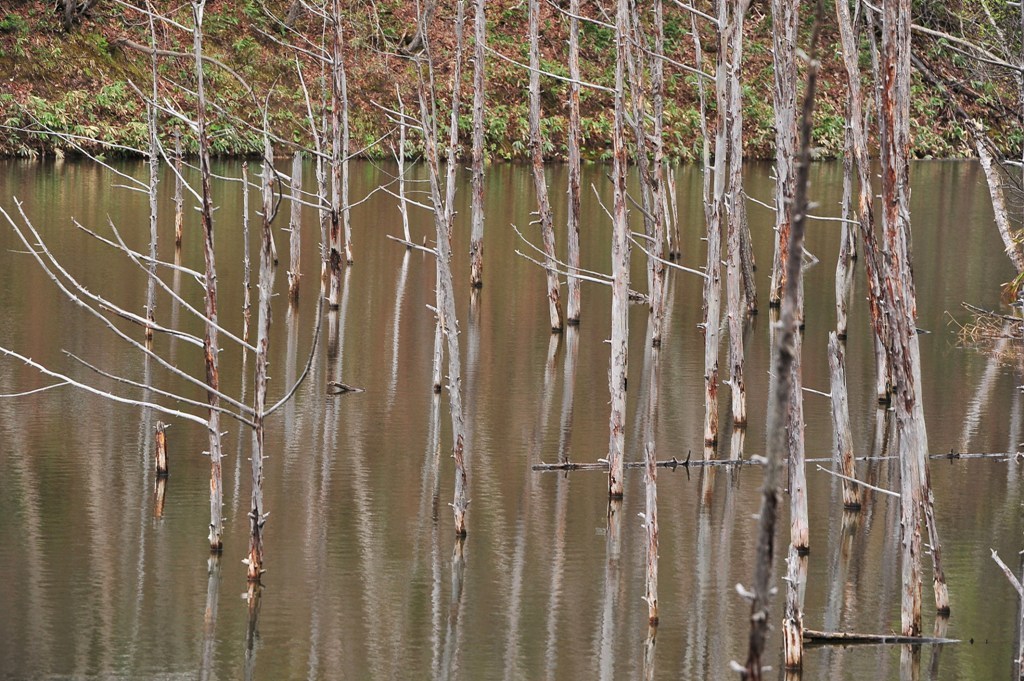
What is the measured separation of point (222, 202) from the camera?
98.9 ft

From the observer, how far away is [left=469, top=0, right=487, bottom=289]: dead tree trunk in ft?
60.3

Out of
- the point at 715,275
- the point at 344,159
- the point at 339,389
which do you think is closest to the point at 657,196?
the point at 344,159

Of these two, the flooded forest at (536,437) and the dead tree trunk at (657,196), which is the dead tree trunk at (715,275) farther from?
the dead tree trunk at (657,196)

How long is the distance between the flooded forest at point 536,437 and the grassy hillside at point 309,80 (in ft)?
37.5

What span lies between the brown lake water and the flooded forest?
0.04 m

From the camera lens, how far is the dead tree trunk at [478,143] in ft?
60.3

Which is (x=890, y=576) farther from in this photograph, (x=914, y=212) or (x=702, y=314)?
(x=914, y=212)

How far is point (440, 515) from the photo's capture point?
11125 millimetres

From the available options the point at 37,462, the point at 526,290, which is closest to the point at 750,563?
the point at 37,462

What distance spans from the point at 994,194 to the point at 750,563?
30.4 feet

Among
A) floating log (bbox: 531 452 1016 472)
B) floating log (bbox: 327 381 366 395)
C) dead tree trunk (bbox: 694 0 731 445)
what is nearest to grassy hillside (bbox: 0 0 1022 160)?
floating log (bbox: 327 381 366 395)

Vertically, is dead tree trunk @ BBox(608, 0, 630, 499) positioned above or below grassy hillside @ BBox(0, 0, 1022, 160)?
below

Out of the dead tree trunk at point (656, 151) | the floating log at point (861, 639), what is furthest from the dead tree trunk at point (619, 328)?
the dead tree trunk at point (656, 151)

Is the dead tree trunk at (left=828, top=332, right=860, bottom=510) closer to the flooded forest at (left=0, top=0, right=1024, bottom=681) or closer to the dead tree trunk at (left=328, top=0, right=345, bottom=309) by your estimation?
the flooded forest at (left=0, top=0, right=1024, bottom=681)
